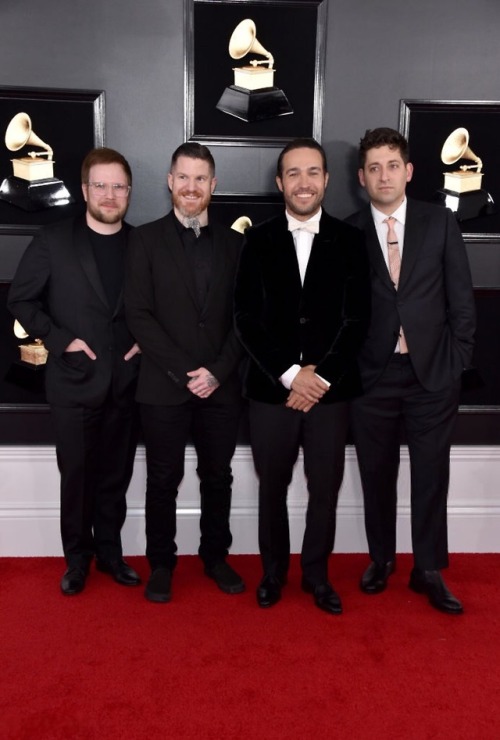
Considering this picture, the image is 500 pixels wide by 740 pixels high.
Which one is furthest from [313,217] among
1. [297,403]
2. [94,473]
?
[94,473]

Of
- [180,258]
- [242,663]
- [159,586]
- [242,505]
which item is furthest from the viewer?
[242,505]

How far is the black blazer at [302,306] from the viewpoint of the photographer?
3105 millimetres

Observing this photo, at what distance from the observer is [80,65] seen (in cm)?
354

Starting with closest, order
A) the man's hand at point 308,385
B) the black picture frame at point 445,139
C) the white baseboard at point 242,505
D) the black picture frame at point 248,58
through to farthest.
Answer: the man's hand at point 308,385 < the black picture frame at point 248,58 < the black picture frame at point 445,139 < the white baseboard at point 242,505

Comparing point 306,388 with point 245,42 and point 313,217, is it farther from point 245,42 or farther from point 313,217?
point 245,42

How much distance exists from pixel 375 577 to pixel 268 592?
52 cm

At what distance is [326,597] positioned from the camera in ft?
10.9

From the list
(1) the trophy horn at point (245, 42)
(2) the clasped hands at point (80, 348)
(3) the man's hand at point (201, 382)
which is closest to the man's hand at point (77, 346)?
(2) the clasped hands at point (80, 348)

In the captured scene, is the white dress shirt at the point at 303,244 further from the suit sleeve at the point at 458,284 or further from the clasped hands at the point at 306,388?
the suit sleeve at the point at 458,284

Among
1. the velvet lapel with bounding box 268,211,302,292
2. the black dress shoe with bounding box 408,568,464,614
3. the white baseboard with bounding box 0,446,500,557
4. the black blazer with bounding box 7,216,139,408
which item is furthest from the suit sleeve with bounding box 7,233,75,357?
the black dress shoe with bounding box 408,568,464,614

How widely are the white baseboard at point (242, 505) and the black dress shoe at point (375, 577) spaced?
41 cm

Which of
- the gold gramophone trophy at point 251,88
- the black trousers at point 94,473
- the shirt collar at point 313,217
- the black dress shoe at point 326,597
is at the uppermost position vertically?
the gold gramophone trophy at point 251,88

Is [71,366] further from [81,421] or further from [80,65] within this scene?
[80,65]

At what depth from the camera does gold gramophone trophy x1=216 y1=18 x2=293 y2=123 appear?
3.57m
